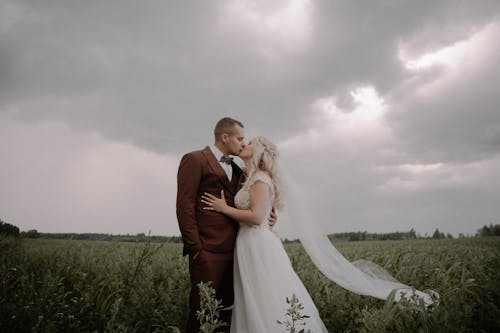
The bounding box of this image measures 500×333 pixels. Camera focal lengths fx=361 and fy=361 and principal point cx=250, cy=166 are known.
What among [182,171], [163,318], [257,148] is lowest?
[163,318]

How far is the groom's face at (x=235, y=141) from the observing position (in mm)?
4824

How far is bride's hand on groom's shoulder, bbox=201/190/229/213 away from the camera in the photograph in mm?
4234

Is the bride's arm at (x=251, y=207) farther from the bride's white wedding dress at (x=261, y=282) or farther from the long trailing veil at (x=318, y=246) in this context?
the long trailing veil at (x=318, y=246)

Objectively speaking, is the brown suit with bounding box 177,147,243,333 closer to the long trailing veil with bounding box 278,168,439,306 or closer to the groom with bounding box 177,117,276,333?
the groom with bounding box 177,117,276,333

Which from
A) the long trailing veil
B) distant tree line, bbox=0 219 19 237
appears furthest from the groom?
distant tree line, bbox=0 219 19 237

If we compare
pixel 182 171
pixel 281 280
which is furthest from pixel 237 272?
pixel 182 171

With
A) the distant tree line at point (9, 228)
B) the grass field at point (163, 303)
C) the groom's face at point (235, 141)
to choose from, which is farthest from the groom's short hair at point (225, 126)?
the distant tree line at point (9, 228)

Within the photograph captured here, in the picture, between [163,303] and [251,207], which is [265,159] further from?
[163,303]

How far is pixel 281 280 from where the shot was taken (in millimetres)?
4207

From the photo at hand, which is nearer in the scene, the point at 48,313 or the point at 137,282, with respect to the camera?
the point at 48,313

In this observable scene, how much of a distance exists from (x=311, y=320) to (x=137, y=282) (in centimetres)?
261

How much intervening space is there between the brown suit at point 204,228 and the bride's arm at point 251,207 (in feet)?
0.29

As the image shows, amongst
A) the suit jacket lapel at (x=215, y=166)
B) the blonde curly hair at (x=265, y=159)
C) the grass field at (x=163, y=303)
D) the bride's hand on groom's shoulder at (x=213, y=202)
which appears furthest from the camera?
the blonde curly hair at (x=265, y=159)

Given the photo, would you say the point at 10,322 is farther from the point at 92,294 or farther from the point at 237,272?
the point at 237,272
